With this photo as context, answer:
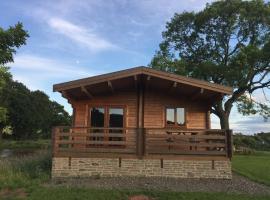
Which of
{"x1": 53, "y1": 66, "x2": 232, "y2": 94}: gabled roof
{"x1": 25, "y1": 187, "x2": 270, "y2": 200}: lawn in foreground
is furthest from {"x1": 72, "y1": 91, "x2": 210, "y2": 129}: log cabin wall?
{"x1": 25, "y1": 187, "x2": 270, "y2": 200}: lawn in foreground

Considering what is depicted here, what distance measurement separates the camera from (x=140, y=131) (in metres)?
15.7

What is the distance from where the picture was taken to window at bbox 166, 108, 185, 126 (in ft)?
59.7

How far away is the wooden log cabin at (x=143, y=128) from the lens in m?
15.3

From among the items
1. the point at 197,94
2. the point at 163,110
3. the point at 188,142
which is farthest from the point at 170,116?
the point at 188,142

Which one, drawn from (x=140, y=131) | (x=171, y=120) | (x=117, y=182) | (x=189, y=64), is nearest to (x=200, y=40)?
(x=189, y=64)

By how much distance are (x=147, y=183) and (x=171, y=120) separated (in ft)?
16.6

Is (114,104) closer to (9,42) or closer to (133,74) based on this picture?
(133,74)

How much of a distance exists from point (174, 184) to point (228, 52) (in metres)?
26.0

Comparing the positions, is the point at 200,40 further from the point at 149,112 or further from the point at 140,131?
the point at 140,131

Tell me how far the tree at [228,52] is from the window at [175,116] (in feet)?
56.1

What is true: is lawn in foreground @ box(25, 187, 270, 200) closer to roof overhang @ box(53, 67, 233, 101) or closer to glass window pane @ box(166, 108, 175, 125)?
roof overhang @ box(53, 67, 233, 101)

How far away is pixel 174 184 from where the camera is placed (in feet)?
45.2

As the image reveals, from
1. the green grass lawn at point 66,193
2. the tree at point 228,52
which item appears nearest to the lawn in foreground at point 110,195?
the green grass lawn at point 66,193

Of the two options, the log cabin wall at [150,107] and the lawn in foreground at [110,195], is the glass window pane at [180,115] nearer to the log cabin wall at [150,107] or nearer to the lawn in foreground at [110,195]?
the log cabin wall at [150,107]
